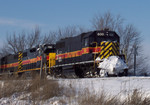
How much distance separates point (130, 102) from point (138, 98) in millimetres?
219

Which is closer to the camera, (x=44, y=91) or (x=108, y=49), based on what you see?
(x=44, y=91)

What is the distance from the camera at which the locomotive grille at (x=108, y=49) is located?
13898 mm

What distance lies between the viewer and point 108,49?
551 inches

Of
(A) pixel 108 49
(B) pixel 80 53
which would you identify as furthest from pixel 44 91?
(B) pixel 80 53

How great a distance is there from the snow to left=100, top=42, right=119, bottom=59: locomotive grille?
604 mm

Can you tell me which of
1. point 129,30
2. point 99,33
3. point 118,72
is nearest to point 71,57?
point 99,33

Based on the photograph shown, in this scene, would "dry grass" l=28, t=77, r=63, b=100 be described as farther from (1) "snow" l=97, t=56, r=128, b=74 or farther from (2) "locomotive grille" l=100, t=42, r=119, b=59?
(2) "locomotive grille" l=100, t=42, r=119, b=59

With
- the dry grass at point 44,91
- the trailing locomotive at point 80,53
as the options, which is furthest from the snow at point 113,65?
the dry grass at point 44,91

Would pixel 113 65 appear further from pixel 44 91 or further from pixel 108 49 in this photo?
pixel 44 91

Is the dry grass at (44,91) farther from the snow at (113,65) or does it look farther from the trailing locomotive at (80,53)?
the snow at (113,65)

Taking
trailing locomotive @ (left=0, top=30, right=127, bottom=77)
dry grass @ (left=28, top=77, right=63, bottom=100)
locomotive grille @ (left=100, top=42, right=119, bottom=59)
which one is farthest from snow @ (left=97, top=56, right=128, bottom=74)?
dry grass @ (left=28, top=77, right=63, bottom=100)

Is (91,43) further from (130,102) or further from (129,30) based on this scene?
(129,30)

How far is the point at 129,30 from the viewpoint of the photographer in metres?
28.0

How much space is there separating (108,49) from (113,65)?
1.41 metres
